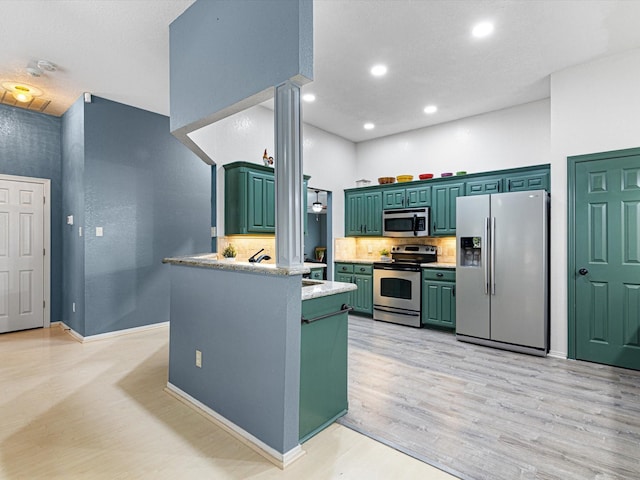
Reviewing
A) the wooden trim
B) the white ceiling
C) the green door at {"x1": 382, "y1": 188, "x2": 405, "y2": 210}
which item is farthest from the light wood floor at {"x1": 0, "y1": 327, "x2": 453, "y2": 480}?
the green door at {"x1": 382, "y1": 188, "x2": 405, "y2": 210}

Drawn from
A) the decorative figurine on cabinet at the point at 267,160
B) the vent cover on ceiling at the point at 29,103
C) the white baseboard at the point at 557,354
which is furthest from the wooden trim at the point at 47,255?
the white baseboard at the point at 557,354

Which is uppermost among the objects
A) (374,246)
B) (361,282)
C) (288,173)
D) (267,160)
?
(267,160)

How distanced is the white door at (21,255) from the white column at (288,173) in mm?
4614

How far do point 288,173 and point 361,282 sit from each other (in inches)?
154

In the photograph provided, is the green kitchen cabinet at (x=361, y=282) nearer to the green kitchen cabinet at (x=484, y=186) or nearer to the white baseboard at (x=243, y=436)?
the green kitchen cabinet at (x=484, y=186)

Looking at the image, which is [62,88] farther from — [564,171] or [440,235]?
[564,171]

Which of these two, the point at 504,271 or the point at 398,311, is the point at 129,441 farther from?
the point at 504,271

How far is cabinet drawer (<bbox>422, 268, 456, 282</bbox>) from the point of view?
4692 millimetres

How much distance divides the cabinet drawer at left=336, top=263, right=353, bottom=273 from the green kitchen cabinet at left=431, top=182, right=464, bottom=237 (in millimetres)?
1450

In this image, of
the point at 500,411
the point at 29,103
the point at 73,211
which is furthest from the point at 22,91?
the point at 500,411

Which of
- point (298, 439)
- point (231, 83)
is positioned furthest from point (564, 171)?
point (298, 439)

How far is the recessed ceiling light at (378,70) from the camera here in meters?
3.74

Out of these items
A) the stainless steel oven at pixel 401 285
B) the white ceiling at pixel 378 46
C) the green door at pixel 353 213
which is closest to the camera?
the white ceiling at pixel 378 46

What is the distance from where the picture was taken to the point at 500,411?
2.56 metres
